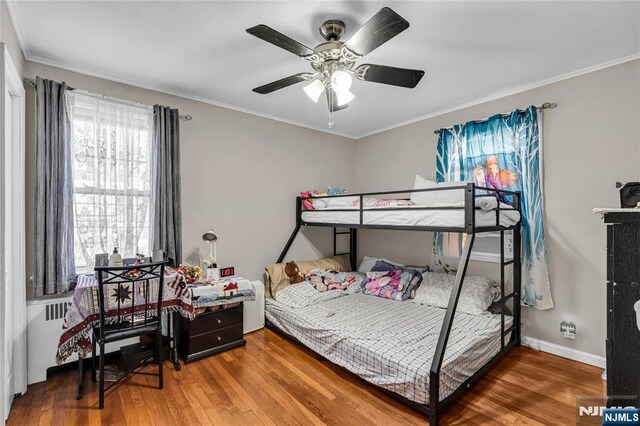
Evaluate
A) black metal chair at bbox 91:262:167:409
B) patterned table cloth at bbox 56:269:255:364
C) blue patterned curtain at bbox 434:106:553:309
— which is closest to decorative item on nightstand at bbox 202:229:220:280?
patterned table cloth at bbox 56:269:255:364

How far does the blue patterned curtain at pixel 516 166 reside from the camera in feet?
9.47

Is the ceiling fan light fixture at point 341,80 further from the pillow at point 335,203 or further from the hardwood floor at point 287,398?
the hardwood floor at point 287,398

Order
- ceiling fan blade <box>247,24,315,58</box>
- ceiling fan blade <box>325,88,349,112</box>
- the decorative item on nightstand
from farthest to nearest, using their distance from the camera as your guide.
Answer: the decorative item on nightstand < ceiling fan blade <box>325,88,349,112</box> < ceiling fan blade <box>247,24,315,58</box>

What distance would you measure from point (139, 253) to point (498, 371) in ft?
10.9

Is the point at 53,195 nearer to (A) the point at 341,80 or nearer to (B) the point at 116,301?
(B) the point at 116,301

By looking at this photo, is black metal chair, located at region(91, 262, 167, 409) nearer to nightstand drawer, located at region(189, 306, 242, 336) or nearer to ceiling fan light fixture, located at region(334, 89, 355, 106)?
nightstand drawer, located at region(189, 306, 242, 336)

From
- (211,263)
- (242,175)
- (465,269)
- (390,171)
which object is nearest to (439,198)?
(465,269)

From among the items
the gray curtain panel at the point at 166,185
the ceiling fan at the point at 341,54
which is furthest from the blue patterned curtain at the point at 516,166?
the gray curtain panel at the point at 166,185

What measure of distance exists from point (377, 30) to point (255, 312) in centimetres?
296

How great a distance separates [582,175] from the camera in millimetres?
2680

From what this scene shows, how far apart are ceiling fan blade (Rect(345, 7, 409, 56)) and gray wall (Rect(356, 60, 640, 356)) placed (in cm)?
217

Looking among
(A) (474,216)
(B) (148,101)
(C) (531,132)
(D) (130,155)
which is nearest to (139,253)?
(D) (130,155)

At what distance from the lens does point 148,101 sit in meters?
2.98

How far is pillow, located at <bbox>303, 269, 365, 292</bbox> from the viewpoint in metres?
3.65
